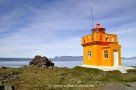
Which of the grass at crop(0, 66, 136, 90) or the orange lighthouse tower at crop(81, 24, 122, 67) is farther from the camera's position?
the orange lighthouse tower at crop(81, 24, 122, 67)

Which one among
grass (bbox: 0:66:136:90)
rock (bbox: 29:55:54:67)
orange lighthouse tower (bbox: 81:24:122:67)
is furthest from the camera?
rock (bbox: 29:55:54:67)

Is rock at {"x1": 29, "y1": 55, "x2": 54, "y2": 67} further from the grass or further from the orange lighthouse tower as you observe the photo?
the grass

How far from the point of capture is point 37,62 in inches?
1661

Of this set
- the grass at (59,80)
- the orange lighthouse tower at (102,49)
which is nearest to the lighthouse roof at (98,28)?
the orange lighthouse tower at (102,49)

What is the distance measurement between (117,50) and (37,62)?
50.2ft

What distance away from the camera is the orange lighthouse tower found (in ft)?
121

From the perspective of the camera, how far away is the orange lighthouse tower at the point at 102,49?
3697cm

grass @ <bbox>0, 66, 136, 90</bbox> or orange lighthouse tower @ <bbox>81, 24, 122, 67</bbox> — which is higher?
orange lighthouse tower @ <bbox>81, 24, 122, 67</bbox>

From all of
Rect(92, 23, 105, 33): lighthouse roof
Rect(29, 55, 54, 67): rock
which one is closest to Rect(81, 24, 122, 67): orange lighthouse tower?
Rect(92, 23, 105, 33): lighthouse roof

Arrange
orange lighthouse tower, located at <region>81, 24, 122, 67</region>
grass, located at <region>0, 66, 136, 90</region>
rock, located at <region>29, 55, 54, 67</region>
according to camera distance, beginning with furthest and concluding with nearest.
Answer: rock, located at <region>29, 55, 54, 67</region> → orange lighthouse tower, located at <region>81, 24, 122, 67</region> → grass, located at <region>0, 66, 136, 90</region>

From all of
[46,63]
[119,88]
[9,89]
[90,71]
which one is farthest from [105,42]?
[9,89]

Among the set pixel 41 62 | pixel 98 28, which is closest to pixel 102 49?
pixel 98 28

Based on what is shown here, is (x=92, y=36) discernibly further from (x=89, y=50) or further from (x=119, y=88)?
(x=119, y=88)

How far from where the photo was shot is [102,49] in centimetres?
3731
